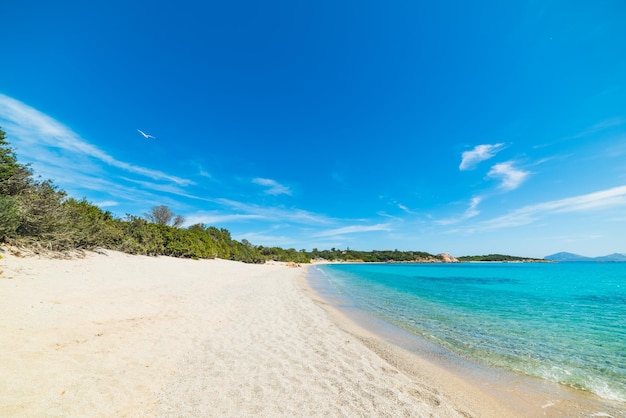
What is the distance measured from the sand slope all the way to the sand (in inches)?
0.9

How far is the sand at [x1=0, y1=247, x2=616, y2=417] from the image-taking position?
3881 millimetres

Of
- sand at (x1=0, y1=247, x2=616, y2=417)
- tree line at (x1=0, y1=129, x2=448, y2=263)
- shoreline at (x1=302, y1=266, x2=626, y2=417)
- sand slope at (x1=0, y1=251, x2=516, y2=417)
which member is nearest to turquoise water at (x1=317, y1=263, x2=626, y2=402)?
shoreline at (x1=302, y1=266, x2=626, y2=417)

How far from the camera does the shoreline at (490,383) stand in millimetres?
5227

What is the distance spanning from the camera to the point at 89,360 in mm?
4801

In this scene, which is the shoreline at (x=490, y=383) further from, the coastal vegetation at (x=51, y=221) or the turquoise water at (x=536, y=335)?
the coastal vegetation at (x=51, y=221)

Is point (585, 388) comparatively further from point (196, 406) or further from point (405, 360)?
point (196, 406)

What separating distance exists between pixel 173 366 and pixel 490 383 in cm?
722

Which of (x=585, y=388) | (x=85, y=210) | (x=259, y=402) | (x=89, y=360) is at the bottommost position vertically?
(x=585, y=388)

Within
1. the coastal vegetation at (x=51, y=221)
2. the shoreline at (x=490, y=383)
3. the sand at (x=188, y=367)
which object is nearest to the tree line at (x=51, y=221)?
the coastal vegetation at (x=51, y=221)

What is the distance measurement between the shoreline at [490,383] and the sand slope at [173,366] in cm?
81

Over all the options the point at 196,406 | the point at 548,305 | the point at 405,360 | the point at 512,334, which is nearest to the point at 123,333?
the point at 196,406

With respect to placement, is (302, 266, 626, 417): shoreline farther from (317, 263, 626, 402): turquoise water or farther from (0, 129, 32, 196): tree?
(0, 129, 32, 196): tree

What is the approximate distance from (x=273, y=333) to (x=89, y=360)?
468cm

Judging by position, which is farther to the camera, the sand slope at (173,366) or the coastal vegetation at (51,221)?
the coastal vegetation at (51,221)
